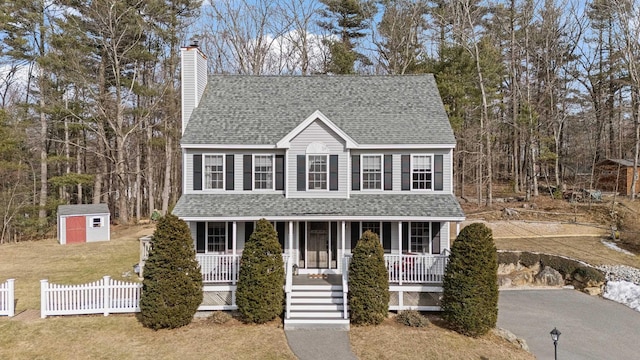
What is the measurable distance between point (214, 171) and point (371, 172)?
6.63m

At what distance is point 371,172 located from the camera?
645 inches

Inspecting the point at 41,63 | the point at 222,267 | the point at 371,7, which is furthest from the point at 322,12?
the point at 222,267

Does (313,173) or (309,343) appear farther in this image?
(313,173)

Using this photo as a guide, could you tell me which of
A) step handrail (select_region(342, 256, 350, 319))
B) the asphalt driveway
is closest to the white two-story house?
step handrail (select_region(342, 256, 350, 319))

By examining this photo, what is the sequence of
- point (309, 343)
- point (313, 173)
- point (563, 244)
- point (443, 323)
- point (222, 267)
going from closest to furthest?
point (309, 343) → point (443, 323) → point (222, 267) → point (313, 173) → point (563, 244)

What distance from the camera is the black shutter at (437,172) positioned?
53.0 feet

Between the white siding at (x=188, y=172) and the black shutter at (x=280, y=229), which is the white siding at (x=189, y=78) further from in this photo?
the black shutter at (x=280, y=229)

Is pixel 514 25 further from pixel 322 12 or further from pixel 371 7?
pixel 322 12

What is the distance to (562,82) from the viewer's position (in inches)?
1511

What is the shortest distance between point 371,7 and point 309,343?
3080 cm

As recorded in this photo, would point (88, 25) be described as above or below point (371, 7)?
below

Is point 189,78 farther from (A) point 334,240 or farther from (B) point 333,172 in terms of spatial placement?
(A) point 334,240

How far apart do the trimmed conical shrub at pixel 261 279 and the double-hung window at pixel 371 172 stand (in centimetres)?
533

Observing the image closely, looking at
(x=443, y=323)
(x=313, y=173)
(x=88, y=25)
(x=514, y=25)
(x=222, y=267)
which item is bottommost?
(x=443, y=323)
